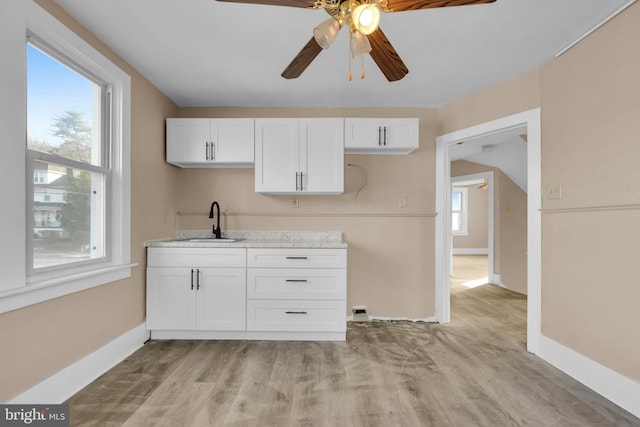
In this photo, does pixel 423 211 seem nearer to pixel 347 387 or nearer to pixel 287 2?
pixel 347 387

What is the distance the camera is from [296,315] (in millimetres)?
2799

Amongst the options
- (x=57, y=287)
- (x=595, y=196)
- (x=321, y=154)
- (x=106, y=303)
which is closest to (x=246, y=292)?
(x=106, y=303)

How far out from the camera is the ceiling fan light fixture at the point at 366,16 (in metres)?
1.23

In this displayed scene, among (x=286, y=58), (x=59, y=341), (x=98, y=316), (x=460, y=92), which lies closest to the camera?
(x=59, y=341)

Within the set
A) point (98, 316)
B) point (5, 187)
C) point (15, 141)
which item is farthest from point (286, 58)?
point (98, 316)

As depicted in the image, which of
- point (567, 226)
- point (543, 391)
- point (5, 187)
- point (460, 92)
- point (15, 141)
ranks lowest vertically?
point (543, 391)

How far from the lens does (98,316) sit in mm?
2221

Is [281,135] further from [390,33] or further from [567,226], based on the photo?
[567,226]

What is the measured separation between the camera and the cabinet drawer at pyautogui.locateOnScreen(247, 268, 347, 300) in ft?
9.20

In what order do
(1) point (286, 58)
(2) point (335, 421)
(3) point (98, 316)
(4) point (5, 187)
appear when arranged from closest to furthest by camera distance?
(4) point (5, 187), (2) point (335, 421), (3) point (98, 316), (1) point (286, 58)

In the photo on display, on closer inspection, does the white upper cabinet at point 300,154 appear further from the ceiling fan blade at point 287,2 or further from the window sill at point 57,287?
the ceiling fan blade at point 287,2

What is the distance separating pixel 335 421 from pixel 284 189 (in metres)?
2.01

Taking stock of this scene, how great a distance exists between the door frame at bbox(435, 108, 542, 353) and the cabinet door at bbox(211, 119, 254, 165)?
208cm

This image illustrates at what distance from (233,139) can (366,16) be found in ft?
6.98
